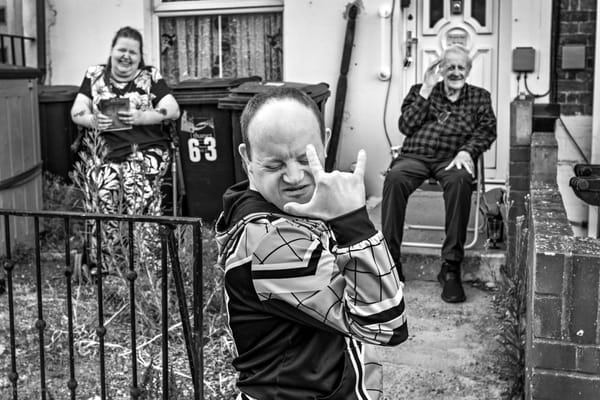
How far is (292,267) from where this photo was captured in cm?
187

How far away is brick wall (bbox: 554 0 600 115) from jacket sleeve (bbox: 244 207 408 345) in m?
5.31

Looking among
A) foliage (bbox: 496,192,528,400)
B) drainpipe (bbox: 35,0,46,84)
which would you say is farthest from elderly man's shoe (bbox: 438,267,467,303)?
drainpipe (bbox: 35,0,46,84)

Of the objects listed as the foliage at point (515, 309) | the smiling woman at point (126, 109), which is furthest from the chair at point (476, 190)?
the smiling woman at point (126, 109)

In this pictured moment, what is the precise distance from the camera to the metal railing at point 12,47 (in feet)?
25.7

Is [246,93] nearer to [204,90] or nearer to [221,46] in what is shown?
[204,90]

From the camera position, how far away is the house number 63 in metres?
6.50

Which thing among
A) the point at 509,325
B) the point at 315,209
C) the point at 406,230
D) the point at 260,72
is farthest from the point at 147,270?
the point at 260,72

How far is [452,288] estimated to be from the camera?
5.09 meters

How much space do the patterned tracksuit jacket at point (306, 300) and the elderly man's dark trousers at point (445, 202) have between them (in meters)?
3.11

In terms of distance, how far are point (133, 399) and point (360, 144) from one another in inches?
173

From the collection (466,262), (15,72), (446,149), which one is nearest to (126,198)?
(15,72)

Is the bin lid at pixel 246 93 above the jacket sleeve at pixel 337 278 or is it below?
above

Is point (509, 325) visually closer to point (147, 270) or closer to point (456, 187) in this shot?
point (456, 187)

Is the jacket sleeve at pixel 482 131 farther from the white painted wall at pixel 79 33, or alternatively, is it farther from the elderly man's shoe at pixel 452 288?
the white painted wall at pixel 79 33
